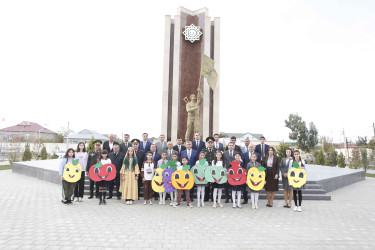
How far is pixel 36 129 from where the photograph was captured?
71.4 m

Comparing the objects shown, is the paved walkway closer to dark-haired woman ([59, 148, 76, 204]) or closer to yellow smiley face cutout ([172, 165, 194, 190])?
dark-haired woman ([59, 148, 76, 204])

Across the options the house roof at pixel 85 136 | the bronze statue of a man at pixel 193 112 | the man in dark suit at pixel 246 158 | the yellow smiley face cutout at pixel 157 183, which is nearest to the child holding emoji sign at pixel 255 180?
the man in dark suit at pixel 246 158

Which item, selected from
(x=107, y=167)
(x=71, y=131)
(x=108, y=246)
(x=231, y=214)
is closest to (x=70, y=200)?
(x=107, y=167)

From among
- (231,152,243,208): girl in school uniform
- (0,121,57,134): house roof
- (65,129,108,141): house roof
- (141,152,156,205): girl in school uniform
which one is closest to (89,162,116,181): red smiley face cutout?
(141,152,156,205): girl in school uniform

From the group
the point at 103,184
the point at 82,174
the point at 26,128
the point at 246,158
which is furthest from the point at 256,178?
the point at 26,128

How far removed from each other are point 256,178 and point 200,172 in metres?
1.56

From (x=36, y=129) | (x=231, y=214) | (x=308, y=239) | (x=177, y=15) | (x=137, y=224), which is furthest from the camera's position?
(x=36, y=129)

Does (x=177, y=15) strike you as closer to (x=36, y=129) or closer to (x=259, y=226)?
(x=259, y=226)

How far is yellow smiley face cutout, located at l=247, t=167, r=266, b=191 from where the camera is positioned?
7.03 meters

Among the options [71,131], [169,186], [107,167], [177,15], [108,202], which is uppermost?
[177,15]

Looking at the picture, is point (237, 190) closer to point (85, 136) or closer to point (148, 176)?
point (148, 176)

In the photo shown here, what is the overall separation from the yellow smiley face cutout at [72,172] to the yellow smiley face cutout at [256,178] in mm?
4843

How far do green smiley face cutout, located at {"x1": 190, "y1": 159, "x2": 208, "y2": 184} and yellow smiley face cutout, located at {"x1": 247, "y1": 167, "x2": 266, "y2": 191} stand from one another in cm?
123

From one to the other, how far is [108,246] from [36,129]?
7904 cm
